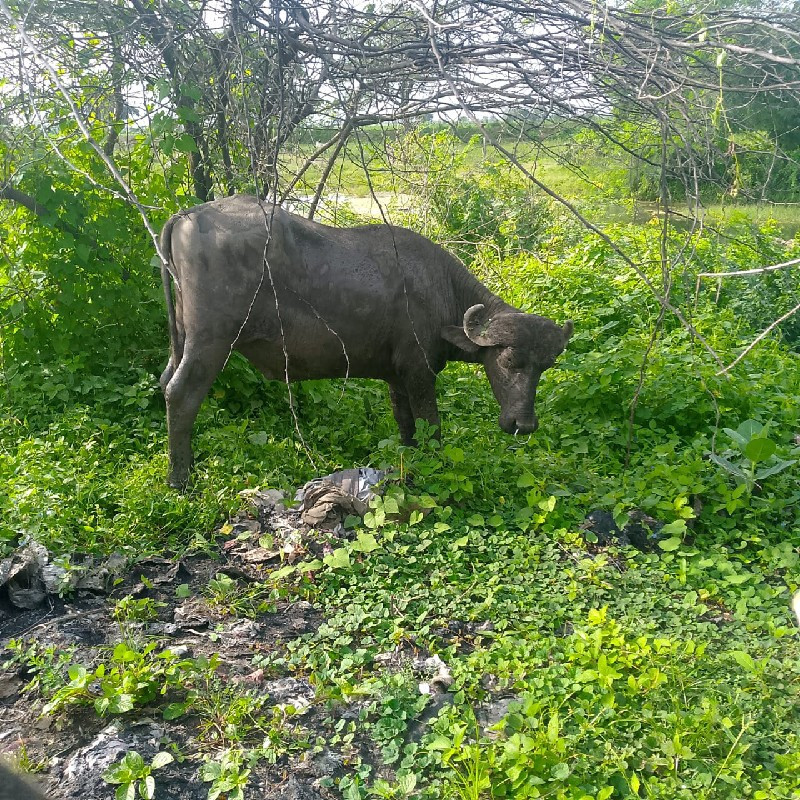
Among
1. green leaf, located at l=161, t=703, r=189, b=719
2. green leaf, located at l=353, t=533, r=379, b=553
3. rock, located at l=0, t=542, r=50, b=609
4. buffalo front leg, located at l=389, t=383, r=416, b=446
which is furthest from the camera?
buffalo front leg, located at l=389, t=383, r=416, b=446

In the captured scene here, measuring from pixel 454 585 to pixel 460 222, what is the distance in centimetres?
815

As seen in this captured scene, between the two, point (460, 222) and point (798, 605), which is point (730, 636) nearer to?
point (798, 605)

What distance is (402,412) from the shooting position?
5957 mm

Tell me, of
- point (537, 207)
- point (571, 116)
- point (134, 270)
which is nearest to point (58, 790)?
point (571, 116)

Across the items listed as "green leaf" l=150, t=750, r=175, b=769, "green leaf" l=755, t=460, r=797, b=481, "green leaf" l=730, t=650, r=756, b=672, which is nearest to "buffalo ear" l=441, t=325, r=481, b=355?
"green leaf" l=755, t=460, r=797, b=481

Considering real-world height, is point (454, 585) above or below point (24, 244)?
below

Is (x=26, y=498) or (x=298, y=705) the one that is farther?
(x=26, y=498)

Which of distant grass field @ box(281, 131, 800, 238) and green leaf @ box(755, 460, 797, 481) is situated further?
distant grass field @ box(281, 131, 800, 238)

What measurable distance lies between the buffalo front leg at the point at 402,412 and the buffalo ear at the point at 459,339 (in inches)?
21.0

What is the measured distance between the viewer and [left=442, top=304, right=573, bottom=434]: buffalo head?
5.37m

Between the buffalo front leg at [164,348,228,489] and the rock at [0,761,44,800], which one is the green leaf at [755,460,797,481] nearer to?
the buffalo front leg at [164,348,228,489]

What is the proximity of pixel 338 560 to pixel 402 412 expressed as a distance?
2082 mm

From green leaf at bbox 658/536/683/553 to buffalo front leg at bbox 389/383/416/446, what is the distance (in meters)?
2.17

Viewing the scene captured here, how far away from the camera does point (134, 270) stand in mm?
6250
